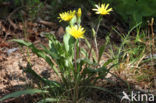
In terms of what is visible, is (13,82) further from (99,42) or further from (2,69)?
(99,42)

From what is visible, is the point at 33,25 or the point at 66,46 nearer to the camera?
the point at 66,46

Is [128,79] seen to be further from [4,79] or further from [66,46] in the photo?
[4,79]

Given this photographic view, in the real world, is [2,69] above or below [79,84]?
above

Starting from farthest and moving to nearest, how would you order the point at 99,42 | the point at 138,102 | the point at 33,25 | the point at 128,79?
the point at 33,25 < the point at 99,42 < the point at 128,79 < the point at 138,102

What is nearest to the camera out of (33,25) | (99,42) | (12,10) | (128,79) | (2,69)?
(128,79)

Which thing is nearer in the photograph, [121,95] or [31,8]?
[121,95]

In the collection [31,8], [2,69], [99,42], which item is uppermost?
[31,8]

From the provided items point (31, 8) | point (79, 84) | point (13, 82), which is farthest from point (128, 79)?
point (31, 8)

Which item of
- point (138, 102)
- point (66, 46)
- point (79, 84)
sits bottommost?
point (138, 102)

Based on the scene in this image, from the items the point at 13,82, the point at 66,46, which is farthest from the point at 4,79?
the point at 66,46
